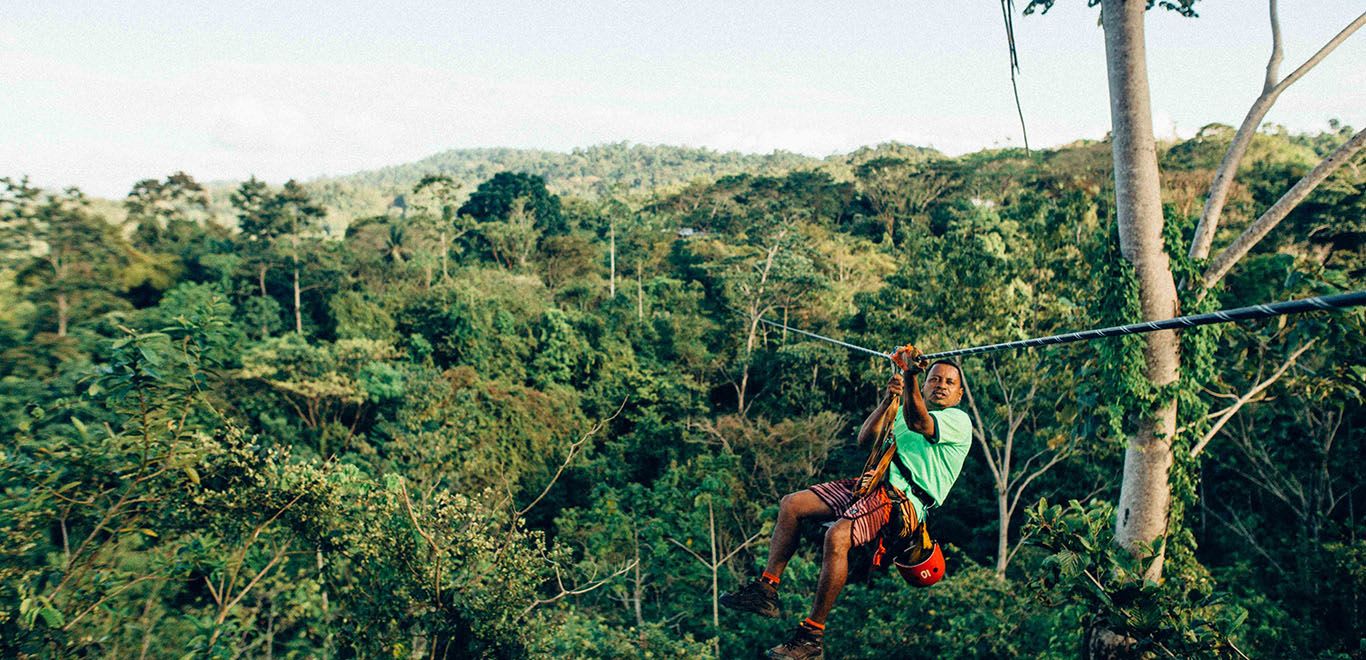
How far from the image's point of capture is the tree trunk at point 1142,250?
4535mm

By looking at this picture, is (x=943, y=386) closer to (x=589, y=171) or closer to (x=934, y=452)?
(x=934, y=452)

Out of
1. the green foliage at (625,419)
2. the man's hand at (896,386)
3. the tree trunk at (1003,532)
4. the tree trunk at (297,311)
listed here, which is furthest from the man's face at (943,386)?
the tree trunk at (297,311)

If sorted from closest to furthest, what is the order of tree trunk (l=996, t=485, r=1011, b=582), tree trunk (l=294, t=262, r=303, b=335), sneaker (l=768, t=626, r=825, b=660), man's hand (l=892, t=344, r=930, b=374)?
man's hand (l=892, t=344, r=930, b=374), sneaker (l=768, t=626, r=825, b=660), tree trunk (l=996, t=485, r=1011, b=582), tree trunk (l=294, t=262, r=303, b=335)

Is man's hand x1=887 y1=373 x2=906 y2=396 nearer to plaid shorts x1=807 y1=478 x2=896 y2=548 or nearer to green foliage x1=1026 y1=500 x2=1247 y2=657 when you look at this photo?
plaid shorts x1=807 y1=478 x2=896 y2=548

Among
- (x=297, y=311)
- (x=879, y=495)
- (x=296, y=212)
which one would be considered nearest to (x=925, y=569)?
(x=879, y=495)

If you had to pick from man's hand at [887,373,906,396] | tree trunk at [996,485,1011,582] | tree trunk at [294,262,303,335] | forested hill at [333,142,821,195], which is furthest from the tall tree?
forested hill at [333,142,821,195]

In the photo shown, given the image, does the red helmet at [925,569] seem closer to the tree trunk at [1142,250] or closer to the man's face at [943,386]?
the man's face at [943,386]

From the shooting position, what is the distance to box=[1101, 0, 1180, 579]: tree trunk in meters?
4.54

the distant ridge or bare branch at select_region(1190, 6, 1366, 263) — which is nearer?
bare branch at select_region(1190, 6, 1366, 263)

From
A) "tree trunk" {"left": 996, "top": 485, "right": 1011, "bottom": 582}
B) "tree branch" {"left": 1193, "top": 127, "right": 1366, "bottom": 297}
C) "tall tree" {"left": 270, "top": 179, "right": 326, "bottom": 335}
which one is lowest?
"tree trunk" {"left": 996, "top": 485, "right": 1011, "bottom": 582}

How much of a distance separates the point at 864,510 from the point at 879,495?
79 millimetres

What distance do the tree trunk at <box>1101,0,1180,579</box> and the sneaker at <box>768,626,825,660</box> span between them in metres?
2.83

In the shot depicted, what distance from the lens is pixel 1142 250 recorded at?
15.4ft

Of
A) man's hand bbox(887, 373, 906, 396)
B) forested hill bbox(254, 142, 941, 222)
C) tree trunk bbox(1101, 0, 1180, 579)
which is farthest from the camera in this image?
forested hill bbox(254, 142, 941, 222)
